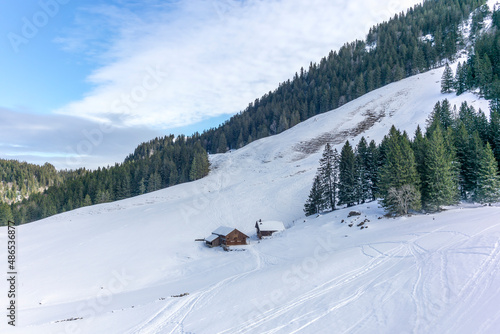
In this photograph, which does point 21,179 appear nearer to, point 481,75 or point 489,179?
point 489,179

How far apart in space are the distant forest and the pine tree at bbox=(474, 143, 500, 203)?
49.1 metres

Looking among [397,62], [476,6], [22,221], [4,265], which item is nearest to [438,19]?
[476,6]

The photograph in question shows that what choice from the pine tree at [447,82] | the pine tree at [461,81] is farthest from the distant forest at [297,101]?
the pine tree at [447,82]

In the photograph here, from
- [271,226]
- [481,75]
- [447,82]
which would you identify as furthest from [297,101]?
[271,226]

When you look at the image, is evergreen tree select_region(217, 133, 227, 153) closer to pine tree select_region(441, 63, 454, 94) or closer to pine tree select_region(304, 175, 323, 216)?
pine tree select_region(304, 175, 323, 216)

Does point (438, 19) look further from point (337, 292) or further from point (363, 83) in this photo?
point (337, 292)

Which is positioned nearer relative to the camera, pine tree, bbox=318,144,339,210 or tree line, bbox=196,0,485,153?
pine tree, bbox=318,144,339,210

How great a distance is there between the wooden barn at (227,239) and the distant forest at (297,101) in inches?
1904

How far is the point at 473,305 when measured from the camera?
10.9 metres

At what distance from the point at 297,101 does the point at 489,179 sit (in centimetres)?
10539

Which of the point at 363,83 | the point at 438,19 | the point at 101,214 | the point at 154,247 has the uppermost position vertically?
the point at 438,19

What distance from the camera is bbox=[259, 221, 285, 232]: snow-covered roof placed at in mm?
45438

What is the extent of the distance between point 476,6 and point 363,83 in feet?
249

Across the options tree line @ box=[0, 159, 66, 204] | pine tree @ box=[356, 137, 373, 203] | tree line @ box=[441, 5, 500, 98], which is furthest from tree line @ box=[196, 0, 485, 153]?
tree line @ box=[0, 159, 66, 204]
